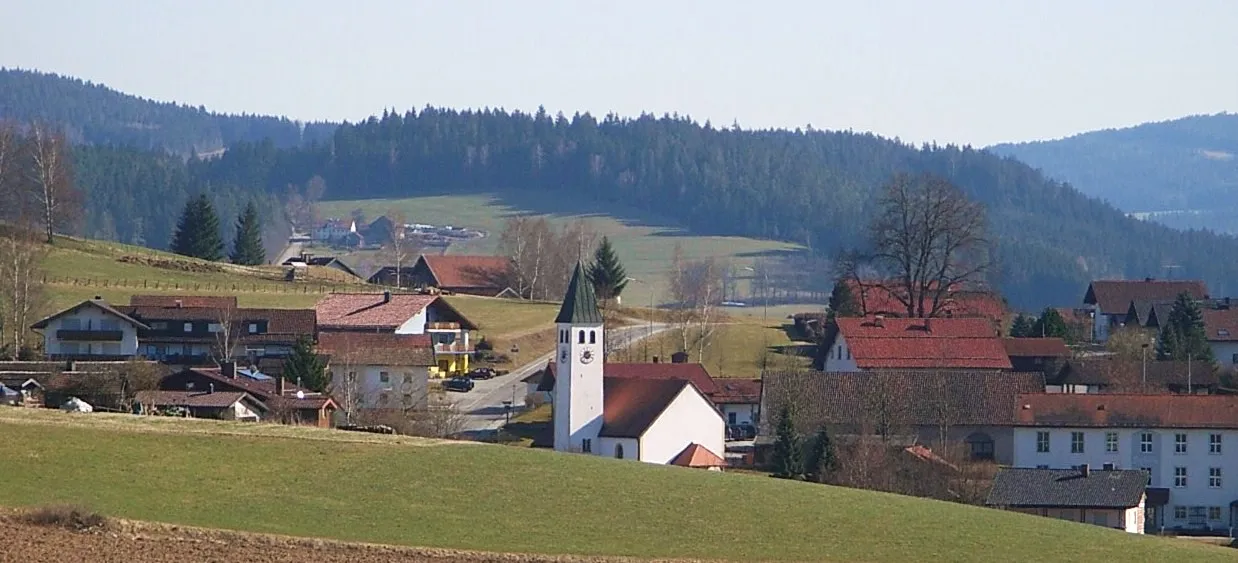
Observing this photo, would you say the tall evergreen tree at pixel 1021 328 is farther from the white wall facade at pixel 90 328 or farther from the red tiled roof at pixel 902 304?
the white wall facade at pixel 90 328

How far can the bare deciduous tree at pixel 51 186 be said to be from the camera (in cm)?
11612

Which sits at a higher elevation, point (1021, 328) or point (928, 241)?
point (928, 241)

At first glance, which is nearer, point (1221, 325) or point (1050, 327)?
point (1221, 325)

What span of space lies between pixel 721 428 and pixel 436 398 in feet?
47.8

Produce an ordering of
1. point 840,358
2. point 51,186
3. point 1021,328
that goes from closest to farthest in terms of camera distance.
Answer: point 840,358 → point 1021,328 → point 51,186

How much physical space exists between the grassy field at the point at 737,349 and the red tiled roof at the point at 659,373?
28.0ft

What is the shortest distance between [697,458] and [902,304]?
37289mm

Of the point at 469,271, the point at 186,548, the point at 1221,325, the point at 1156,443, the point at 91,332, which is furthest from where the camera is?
the point at 469,271

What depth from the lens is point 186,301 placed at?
94500mm

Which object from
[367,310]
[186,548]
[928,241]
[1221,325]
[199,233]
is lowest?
[186,548]

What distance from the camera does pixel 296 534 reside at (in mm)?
39188

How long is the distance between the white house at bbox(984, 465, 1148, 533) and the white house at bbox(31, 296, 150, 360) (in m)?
41.0

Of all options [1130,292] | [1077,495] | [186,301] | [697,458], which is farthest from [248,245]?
[1077,495]

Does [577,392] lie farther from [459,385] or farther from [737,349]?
[737,349]
